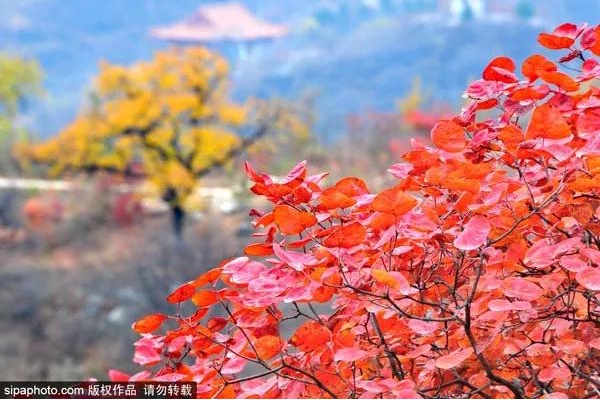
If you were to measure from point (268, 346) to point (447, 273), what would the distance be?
0.23m

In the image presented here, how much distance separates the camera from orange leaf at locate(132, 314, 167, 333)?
102 centimetres

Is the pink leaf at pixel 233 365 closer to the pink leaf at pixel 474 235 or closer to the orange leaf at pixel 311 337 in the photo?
the orange leaf at pixel 311 337

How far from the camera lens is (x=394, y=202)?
0.90 m

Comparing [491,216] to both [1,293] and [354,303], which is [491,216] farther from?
[1,293]

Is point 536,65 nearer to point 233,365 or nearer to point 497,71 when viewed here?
point 497,71

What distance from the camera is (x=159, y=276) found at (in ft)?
22.8

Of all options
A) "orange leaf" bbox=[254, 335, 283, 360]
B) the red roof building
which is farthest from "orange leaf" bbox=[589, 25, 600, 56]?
the red roof building

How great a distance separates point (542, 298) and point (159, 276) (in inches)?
242

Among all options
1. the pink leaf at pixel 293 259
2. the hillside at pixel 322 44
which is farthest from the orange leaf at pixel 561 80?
the hillside at pixel 322 44

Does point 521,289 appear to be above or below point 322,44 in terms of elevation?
above

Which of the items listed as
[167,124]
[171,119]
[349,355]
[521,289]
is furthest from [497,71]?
[167,124]

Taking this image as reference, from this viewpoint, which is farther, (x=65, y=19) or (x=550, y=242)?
(x=65, y=19)

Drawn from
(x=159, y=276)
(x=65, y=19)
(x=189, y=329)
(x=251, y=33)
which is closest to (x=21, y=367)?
(x=159, y=276)

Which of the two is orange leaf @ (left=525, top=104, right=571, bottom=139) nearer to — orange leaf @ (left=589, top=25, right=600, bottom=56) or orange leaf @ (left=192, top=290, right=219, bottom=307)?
orange leaf @ (left=589, top=25, right=600, bottom=56)
